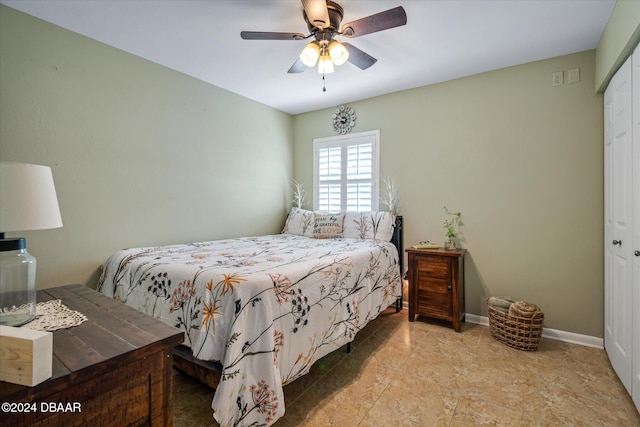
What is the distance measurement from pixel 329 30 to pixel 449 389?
8.17ft

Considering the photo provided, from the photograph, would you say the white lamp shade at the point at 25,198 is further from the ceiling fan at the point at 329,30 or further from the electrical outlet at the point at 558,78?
the electrical outlet at the point at 558,78

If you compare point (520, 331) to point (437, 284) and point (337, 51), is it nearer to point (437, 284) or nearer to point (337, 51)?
point (437, 284)

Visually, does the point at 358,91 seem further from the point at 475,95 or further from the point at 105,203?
the point at 105,203

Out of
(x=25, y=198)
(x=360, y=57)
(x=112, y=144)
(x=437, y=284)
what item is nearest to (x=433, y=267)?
(x=437, y=284)

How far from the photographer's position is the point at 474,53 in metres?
2.63

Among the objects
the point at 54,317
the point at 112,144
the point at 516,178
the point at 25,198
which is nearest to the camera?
the point at 25,198

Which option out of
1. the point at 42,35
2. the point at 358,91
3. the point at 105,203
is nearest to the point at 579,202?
the point at 358,91

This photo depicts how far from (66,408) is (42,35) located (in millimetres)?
2669

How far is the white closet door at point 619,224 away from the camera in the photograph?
1.86 meters

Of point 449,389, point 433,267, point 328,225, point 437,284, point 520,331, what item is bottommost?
point 449,389

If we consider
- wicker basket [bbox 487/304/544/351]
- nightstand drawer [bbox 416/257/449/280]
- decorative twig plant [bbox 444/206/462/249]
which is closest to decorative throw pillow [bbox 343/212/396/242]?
nightstand drawer [bbox 416/257/449/280]

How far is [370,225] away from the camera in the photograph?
337 centimetres

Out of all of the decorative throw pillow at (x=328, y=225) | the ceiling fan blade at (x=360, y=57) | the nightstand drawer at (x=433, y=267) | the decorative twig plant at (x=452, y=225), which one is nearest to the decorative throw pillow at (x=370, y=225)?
the decorative throw pillow at (x=328, y=225)

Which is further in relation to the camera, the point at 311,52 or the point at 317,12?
the point at 311,52
